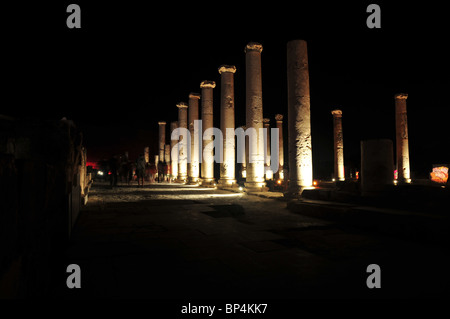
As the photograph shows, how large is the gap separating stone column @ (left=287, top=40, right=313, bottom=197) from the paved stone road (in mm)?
4609

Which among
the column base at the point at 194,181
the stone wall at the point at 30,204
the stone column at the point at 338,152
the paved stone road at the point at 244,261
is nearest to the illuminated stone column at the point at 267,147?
the stone column at the point at 338,152

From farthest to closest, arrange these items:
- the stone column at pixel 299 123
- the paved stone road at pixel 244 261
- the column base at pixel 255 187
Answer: the column base at pixel 255 187 < the stone column at pixel 299 123 < the paved stone road at pixel 244 261

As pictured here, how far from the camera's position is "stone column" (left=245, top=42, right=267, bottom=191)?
1383 centimetres

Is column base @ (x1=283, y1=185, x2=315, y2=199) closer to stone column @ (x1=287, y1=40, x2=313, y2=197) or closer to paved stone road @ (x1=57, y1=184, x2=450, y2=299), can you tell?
stone column @ (x1=287, y1=40, x2=313, y2=197)

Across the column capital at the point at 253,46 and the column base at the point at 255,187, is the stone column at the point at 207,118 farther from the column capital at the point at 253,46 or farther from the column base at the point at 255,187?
the column base at the point at 255,187

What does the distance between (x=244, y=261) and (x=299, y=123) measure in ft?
25.9

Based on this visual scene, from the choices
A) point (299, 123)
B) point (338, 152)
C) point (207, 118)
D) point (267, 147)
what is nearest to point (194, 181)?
point (207, 118)

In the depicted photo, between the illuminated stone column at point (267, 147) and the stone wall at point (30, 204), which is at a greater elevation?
the illuminated stone column at point (267, 147)

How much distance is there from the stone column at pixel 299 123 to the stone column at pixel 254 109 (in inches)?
126

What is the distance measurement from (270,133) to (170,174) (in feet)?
42.7

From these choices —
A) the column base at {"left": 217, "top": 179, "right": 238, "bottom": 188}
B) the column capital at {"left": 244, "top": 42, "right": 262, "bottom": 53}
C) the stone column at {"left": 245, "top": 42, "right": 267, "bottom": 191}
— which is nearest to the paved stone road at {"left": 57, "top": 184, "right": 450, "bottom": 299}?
the stone column at {"left": 245, "top": 42, "right": 267, "bottom": 191}

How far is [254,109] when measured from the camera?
46.6 feet

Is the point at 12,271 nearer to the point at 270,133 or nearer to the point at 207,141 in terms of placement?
the point at 207,141

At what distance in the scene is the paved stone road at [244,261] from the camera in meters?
2.79
